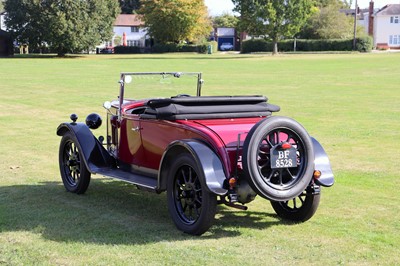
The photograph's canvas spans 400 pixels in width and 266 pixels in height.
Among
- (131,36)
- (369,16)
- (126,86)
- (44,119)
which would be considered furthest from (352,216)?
(131,36)

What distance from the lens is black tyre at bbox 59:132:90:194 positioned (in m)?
7.27

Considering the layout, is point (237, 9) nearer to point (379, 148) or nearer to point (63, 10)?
point (63, 10)

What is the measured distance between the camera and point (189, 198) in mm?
5742

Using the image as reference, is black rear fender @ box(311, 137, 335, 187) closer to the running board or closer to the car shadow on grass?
the car shadow on grass

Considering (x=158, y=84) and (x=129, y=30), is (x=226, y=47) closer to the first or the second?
(x=129, y=30)

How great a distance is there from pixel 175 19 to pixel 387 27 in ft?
130

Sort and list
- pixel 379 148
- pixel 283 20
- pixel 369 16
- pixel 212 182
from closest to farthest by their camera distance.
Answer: pixel 212 182 < pixel 379 148 < pixel 283 20 < pixel 369 16

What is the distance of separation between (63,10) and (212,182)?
215 ft

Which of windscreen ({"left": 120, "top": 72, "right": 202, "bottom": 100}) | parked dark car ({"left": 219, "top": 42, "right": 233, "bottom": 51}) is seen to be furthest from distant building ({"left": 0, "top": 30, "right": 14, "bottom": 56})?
windscreen ({"left": 120, "top": 72, "right": 202, "bottom": 100})

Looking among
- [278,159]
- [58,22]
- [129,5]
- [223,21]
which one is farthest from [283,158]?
[223,21]

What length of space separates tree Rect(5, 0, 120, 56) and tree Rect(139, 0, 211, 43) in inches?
601

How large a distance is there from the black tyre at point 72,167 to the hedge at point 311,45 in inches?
2889

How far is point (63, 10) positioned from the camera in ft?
222

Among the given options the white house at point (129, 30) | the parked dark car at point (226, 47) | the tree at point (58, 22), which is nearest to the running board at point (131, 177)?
the tree at point (58, 22)
